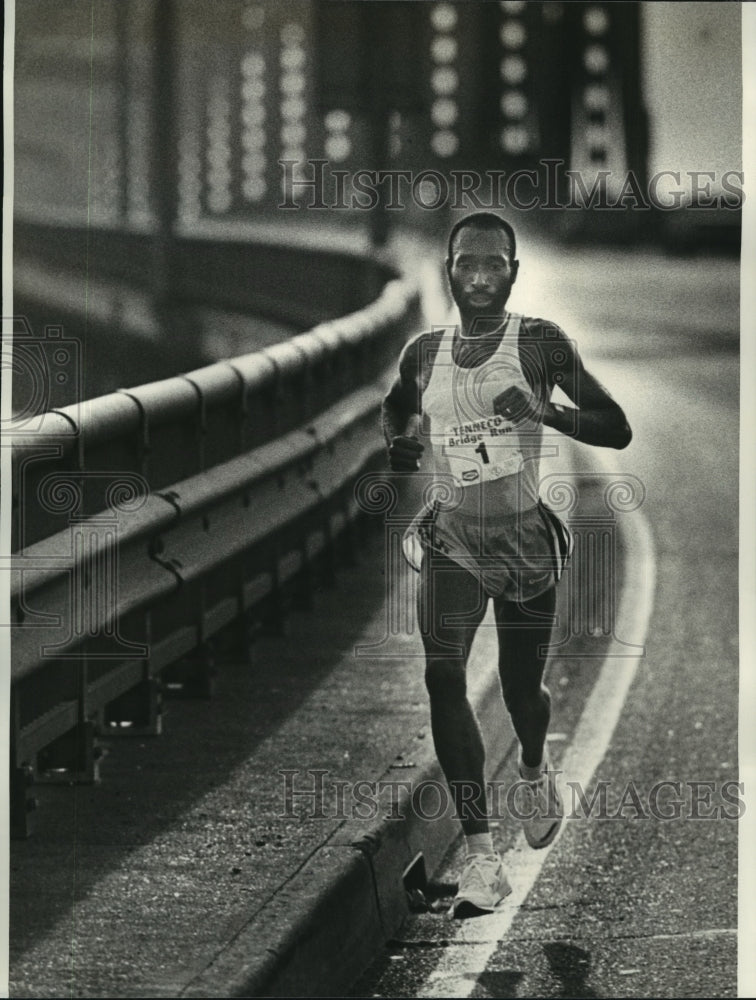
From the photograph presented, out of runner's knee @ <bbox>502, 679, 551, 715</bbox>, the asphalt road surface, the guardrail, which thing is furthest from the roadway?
the guardrail

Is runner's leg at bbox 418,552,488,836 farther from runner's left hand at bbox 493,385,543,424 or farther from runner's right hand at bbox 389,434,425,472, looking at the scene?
runner's left hand at bbox 493,385,543,424

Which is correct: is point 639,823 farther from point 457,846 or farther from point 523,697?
point 523,697

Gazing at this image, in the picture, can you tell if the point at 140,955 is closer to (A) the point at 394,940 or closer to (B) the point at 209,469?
(A) the point at 394,940

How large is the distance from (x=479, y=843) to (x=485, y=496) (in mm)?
812

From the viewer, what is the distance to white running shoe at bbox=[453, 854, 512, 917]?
6047mm

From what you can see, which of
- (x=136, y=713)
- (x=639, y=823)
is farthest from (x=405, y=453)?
(x=136, y=713)

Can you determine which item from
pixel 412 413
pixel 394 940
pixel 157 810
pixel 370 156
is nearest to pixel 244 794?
pixel 157 810

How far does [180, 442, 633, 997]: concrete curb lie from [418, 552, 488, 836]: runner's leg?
40 mm

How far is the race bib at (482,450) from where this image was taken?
594 cm

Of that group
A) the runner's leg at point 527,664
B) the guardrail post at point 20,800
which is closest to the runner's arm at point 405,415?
the runner's leg at point 527,664

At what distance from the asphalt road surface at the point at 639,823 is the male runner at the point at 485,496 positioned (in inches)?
2.8

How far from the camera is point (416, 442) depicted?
596 cm

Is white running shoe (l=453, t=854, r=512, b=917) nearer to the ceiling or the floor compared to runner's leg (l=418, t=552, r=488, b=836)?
nearer to the floor

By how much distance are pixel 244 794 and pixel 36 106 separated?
181 centimetres
